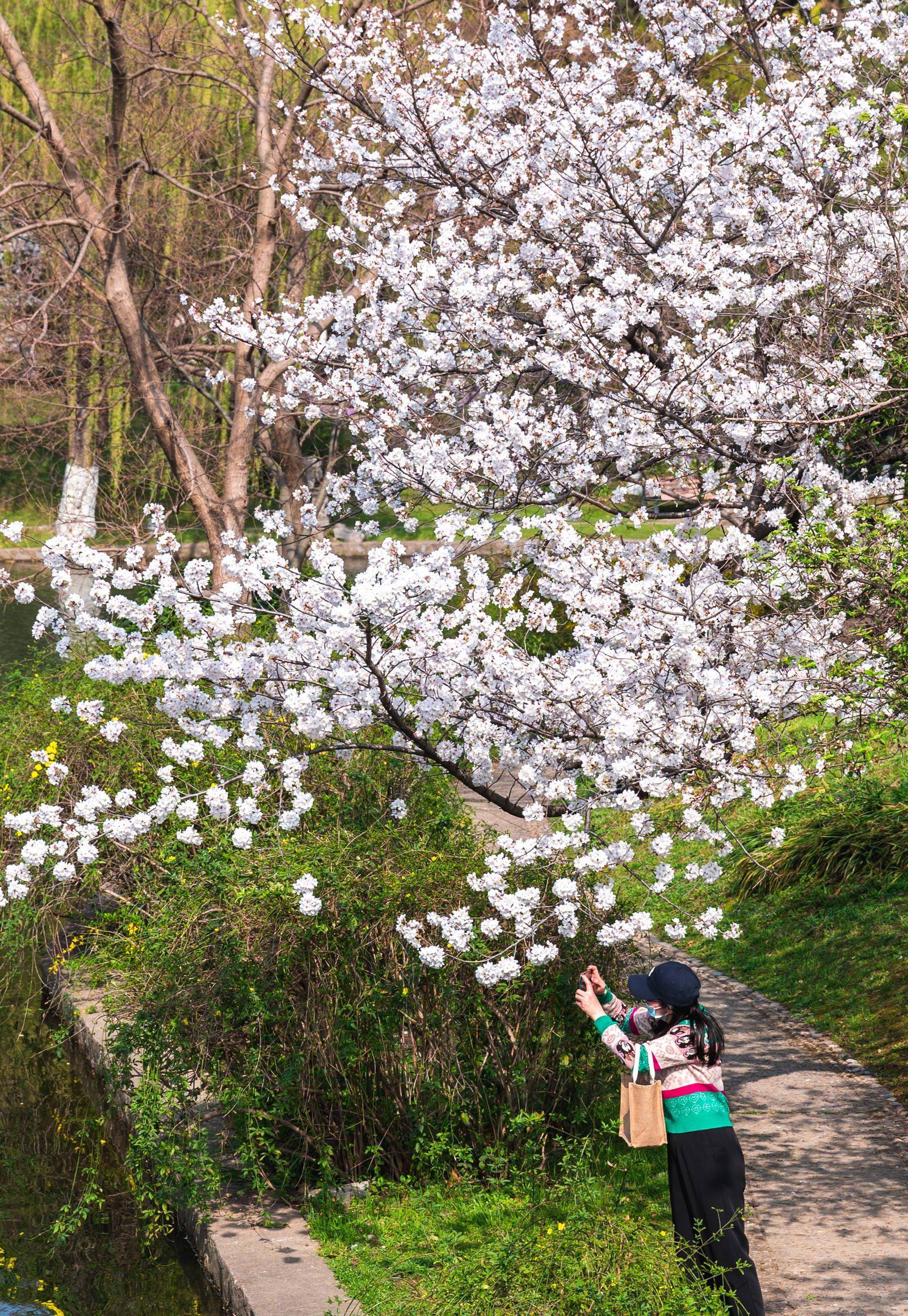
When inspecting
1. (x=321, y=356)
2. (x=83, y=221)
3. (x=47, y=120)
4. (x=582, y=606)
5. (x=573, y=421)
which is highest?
(x=47, y=120)

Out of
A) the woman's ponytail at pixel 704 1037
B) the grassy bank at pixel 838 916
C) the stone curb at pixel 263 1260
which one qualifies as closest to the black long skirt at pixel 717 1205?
the woman's ponytail at pixel 704 1037

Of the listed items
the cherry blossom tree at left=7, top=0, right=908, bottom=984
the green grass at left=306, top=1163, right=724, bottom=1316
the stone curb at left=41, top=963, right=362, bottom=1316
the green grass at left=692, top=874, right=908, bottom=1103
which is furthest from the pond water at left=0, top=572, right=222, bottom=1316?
the green grass at left=692, top=874, right=908, bottom=1103

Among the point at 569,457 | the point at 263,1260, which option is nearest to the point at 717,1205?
the point at 263,1260

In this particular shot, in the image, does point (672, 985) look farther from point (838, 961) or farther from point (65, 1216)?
point (838, 961)

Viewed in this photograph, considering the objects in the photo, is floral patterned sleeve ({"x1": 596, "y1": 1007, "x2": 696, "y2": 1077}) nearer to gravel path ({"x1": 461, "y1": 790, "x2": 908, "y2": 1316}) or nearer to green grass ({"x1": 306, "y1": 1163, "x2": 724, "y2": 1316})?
green grass ({"x1": 306, "y1": 1163, "x2": 724, "y2": 1316})

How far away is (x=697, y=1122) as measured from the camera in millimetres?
4441

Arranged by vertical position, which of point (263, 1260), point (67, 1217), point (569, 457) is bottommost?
point (67, 1217)

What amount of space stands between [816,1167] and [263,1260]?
251cm

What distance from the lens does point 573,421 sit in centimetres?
722

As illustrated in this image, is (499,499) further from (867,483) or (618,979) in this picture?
(618,979)

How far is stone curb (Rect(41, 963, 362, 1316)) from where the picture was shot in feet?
16.1

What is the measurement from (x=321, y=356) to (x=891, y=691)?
4.58 metres

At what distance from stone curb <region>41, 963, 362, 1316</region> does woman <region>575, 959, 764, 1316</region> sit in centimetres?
129

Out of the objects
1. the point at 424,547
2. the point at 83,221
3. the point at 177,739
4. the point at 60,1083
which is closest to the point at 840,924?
the point at 177,739
